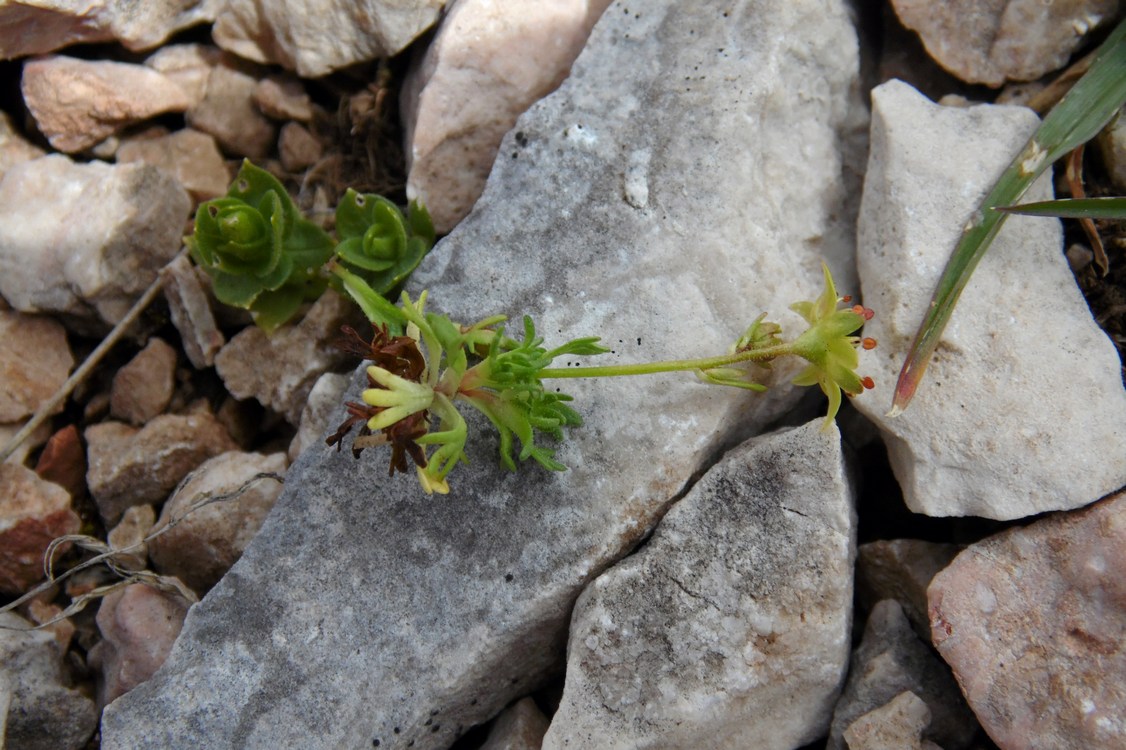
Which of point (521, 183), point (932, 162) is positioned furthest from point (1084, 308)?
point (521, 183)

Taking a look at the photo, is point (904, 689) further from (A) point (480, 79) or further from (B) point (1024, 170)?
(A) point (480, 79)

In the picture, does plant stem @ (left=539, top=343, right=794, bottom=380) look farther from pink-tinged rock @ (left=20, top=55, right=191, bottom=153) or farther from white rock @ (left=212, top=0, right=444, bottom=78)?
pink-tinged rock @ (left=20, top=55, right=191, bottom=153)

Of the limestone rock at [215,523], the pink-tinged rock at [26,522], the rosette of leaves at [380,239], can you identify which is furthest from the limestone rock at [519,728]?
the pink-tinged rock at [26,522]

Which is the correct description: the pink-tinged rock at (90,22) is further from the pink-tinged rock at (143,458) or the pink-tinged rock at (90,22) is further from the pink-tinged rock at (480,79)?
the pink-tinged rock at (143,458)

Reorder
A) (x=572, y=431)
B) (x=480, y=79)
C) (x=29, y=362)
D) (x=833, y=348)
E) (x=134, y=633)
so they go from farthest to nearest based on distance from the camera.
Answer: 1. (x=29, y=362)
2. (x=480, y=79)
3. (x=134, y=633)
4. (x=572, y=431)
5. (x=833, y=348)

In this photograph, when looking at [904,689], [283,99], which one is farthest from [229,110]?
[904,689]

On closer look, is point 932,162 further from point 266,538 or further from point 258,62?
point 258,62
